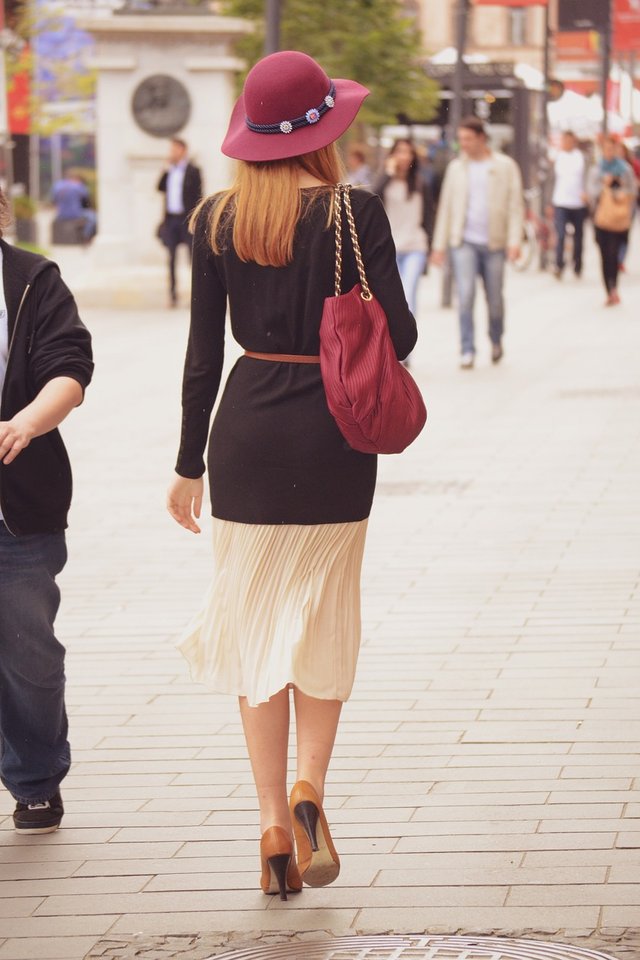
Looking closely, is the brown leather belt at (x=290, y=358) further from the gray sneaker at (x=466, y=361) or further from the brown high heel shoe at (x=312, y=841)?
the gray sneaker at (x=466, y=361)

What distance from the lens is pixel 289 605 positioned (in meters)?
4.18

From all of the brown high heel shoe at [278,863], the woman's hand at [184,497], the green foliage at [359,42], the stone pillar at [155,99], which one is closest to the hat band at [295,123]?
the woman's hand at [184,497]

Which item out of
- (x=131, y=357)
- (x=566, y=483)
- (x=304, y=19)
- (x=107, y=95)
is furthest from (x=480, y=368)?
(x=304, y=19)

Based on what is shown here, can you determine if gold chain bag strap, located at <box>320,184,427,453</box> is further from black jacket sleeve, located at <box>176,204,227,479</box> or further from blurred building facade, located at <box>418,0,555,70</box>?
blurred building facade, located at <box>418,0,555,70</box>

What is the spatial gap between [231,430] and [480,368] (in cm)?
1100

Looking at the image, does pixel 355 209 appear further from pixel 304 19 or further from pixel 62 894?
pixel 304 19

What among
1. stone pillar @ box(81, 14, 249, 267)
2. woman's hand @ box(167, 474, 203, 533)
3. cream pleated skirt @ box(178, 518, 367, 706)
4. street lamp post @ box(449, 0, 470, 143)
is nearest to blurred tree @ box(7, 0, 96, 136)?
stone pillar @ box(81, 14, 249, 267)

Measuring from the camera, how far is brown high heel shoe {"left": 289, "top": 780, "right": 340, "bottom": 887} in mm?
4008

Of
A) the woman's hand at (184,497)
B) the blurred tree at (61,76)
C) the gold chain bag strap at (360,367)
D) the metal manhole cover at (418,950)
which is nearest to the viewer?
the metal manhole cover at (418,950)

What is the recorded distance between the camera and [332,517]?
13.6 ft

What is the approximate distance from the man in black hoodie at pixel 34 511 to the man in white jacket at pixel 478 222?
409 inches

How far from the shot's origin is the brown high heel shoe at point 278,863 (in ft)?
13.5

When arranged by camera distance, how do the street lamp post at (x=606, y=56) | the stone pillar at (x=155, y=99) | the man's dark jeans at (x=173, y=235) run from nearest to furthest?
the man's dark jeans at (x=173, y=235)
the stone pillar at (x=155, y=99)
the street lamp post at (x=606, y=56)

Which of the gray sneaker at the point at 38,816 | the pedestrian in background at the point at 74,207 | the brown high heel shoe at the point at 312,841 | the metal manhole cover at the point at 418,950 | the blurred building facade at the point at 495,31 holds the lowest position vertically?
the blurred building facade at the point at 495,31
